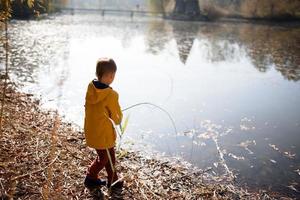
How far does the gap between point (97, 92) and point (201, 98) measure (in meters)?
5.61

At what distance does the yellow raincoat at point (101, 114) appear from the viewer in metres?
3.50

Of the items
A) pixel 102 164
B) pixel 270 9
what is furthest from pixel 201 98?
pixel 270 9

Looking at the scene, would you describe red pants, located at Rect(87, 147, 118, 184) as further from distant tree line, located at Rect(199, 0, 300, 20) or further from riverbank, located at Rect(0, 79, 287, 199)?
distant tree line, located at Rect(199, 0, 300, 20)

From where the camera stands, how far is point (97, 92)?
3.46 metres

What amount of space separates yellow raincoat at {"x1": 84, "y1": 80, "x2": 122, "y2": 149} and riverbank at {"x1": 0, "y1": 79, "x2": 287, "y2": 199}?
507mm

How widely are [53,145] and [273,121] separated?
4.63 metres

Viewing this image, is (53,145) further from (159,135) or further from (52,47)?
(52,47)

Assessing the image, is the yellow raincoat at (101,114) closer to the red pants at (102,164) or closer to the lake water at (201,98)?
the red pants at (102,164)

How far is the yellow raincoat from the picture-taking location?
3.50m

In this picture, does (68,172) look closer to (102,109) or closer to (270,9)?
(102,109)

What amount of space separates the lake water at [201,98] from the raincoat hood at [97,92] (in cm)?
157

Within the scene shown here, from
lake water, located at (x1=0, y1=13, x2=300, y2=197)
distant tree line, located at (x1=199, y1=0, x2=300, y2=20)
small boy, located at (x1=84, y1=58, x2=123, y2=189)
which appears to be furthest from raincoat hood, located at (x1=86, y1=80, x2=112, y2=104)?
distant tree line, located at (x1=199, y1=0, x2=300, y2=20)

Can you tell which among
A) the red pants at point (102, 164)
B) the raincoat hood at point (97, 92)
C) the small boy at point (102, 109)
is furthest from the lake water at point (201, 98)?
the raincoat hood at point (97, 92)

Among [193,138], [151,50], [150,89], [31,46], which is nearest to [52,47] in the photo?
[31,46]
